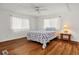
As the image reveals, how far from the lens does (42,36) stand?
1.30 meters

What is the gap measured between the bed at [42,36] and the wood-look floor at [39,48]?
6cm

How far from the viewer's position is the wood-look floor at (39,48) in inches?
53.0

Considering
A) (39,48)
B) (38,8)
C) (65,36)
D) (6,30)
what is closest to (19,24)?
(6,30)

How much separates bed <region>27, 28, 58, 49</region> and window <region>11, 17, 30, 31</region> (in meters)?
0.13

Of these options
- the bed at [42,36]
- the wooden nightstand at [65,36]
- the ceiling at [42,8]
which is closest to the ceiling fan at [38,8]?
the ceiling at [42,8]

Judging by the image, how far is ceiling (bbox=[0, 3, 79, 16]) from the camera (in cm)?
132

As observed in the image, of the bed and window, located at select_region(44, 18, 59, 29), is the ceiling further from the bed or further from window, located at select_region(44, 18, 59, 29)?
the bed

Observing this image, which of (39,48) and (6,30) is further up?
(6,30)

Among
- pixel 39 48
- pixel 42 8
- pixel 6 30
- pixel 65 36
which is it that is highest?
pixel 42 8

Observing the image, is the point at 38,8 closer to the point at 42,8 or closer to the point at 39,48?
the point at 42,8

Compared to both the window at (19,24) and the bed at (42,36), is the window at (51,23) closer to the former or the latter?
the bed at (42,36)

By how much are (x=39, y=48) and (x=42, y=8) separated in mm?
644
